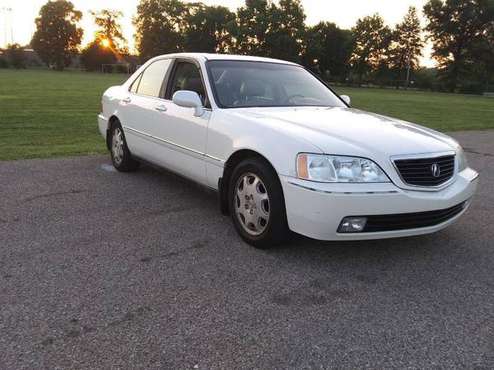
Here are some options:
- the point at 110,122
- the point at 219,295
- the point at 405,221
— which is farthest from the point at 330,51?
the point at 219,295

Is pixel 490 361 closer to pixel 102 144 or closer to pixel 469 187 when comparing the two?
pixel 469 187

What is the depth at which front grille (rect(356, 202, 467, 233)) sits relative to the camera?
11.4 feet

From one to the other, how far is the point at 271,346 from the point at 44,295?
57.6 inches

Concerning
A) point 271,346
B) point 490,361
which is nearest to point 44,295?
point 271,346

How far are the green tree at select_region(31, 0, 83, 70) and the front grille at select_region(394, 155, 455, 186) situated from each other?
9216 cm

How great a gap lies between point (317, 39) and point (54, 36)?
158 feet

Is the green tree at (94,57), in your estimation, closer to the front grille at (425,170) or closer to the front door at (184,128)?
the front door at (184,128)

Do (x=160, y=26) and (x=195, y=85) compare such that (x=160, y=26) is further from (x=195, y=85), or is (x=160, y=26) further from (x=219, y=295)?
(x=219, y=295)

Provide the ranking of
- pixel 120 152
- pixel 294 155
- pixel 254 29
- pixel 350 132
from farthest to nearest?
pixel 254 29 → pixel 120 152 → pixel 350 132 → pixel 294 155

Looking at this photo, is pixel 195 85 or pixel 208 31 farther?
pixel 208 31

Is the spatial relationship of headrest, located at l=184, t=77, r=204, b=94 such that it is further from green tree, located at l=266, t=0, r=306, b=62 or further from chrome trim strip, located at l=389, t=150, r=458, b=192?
green tree, located at l=266, t=0, r=306, b=62

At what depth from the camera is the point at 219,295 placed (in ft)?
10.4

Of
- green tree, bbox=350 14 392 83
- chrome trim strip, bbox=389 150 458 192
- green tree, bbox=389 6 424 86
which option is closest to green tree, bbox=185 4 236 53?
green tree, bbox=350 14 392 83

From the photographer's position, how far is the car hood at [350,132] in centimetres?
354
